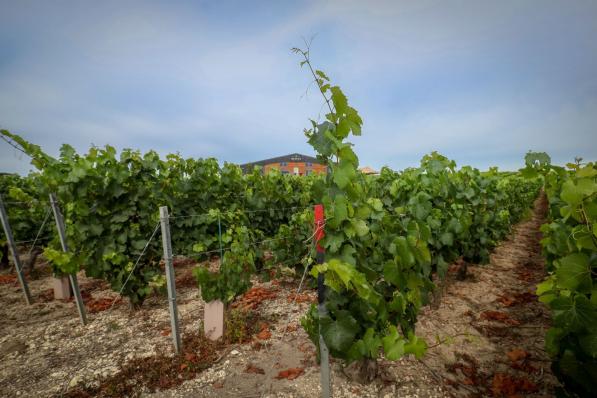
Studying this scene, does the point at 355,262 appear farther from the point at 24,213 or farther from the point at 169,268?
the point at 24,213

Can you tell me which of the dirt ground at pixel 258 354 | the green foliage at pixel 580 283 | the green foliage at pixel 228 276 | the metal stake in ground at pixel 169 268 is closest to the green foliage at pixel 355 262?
the dirt ground at pixel 258 354

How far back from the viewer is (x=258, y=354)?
339 cm

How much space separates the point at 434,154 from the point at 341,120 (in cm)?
364

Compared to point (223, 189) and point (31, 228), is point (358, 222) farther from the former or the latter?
point (31, 228)

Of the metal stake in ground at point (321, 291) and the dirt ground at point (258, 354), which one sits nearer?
the metal stake in ground at point (321, 291)

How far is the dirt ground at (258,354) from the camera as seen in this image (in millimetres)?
2814

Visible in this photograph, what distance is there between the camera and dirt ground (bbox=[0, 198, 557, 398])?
2814mm

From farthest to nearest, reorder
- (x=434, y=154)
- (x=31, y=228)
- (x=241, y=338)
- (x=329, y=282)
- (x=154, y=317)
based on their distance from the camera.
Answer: (x=31, y=228), (x=434, y=154), (x=154, y=317), (x=241, y=338), (x=329, y=282)

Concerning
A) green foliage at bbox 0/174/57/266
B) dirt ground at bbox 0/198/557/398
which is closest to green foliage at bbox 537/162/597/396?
dirt ground at bbox 0/198/557/398

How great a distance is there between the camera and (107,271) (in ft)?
15.1

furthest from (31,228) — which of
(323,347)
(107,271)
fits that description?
(323,347)

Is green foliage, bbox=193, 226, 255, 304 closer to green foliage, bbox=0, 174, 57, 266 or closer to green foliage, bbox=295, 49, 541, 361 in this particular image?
green foliage, bbox=295, 49, 541, 361

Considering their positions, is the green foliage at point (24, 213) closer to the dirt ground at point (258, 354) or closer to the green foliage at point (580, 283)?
the dirt ground at point (258, 354)

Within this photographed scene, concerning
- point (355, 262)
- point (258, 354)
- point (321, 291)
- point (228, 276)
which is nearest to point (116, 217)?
point (228, 276)
